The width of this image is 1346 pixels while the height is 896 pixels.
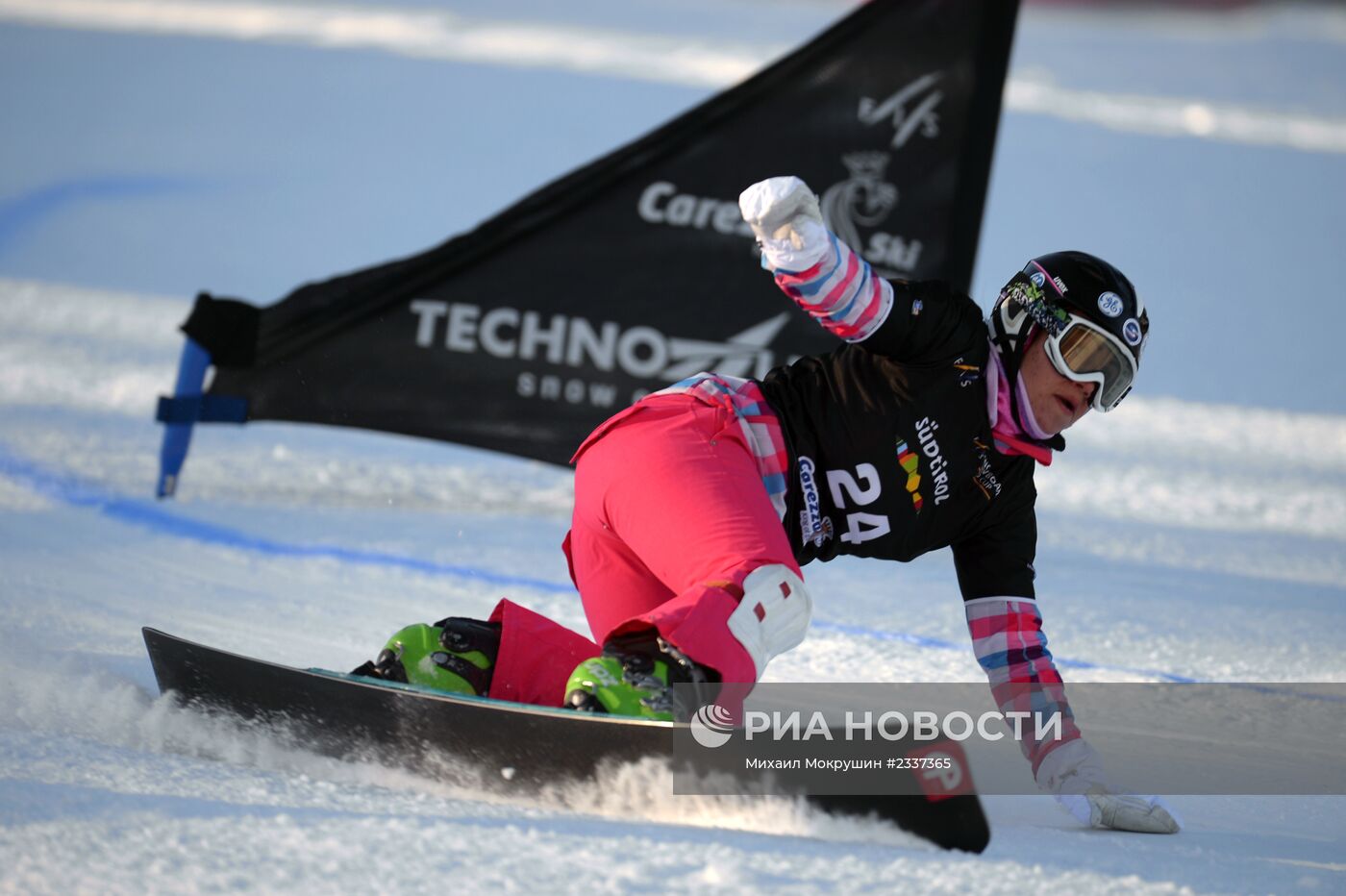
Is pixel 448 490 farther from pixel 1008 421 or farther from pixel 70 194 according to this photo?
pixel 70 194

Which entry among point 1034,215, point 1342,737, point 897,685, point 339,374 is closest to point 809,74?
Answer: point 339,374

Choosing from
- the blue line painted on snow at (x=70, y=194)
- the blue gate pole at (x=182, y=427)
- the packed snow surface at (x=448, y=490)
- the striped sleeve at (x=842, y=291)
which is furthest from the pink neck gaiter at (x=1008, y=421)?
the blue line painted on snow at (x=70, y=194)

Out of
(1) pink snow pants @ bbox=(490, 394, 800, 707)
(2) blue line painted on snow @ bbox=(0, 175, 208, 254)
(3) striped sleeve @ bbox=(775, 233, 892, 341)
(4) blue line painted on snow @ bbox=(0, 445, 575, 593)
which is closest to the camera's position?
(1) pink snow pants @ bbox=(490, 394, 800, 707)

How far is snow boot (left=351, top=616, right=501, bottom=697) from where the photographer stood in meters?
2.35

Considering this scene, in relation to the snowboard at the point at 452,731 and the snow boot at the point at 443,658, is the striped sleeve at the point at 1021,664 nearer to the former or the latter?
the snowboard at the point at 452,731

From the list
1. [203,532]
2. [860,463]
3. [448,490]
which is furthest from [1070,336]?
[448,490]

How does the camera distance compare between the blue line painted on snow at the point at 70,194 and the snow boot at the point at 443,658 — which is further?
the blue line painted on snow at the point at 70,194

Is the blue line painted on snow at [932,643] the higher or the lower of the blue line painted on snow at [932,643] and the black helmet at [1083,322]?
the lower

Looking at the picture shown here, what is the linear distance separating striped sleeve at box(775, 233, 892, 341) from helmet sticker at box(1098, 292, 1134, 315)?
36cm

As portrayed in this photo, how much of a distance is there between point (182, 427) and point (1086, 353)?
2716mm

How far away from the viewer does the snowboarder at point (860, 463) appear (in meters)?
2.27

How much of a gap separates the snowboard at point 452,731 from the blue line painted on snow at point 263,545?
1457 mm

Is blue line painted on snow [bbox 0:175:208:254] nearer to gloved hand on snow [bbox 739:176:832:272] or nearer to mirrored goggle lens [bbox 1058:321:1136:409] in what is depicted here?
gloved hand on snow [bbox 739:176:832:272]

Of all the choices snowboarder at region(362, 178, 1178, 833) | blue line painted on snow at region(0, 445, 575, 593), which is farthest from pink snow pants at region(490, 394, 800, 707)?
blue line painted on snow at region(0, 445, 575, 593)
